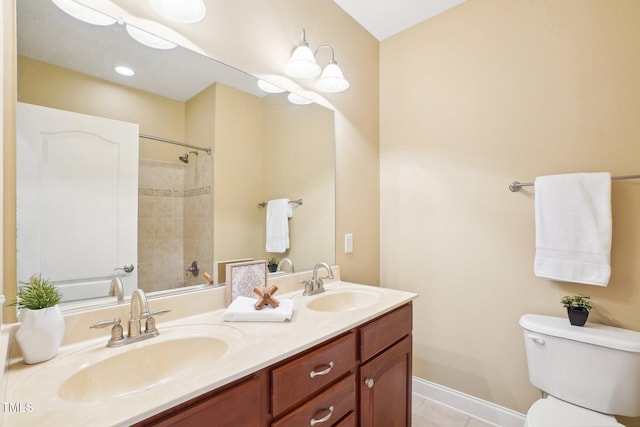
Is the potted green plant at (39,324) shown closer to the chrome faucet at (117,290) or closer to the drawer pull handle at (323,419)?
the chrome faucet at (117,290)

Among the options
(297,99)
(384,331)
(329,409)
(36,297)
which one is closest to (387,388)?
(384,331)

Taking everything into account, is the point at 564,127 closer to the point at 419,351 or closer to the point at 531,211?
the point at 531,211

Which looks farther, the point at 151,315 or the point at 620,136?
the point at 620,136

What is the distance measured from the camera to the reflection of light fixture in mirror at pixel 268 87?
58.1 inches

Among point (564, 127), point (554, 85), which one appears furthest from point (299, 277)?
point (554, 85)

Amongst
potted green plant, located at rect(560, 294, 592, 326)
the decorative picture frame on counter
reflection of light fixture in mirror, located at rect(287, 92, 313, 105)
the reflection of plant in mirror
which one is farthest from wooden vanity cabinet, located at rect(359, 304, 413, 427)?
reflection of light fixture in mirror, located at rect(287, 92, 313, 105)

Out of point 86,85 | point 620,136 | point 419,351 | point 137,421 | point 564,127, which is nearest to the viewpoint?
point 137,421

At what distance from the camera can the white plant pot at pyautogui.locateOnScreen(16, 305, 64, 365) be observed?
74 cm

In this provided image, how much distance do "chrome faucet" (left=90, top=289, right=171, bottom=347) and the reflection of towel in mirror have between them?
652 millimetres

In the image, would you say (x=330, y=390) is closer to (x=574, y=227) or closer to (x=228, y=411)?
(x=228, y=411)

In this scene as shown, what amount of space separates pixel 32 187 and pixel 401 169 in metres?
1.90

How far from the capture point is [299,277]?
5.28 feet

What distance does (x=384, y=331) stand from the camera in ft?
4.13

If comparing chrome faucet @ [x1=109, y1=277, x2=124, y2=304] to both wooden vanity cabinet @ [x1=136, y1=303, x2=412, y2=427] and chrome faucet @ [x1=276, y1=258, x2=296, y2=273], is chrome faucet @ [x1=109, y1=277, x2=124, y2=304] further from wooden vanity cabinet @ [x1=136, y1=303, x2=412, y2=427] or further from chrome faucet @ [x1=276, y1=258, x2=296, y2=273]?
chrome faucet @ [x1=276, y1=258, x2=296, y2=273]
